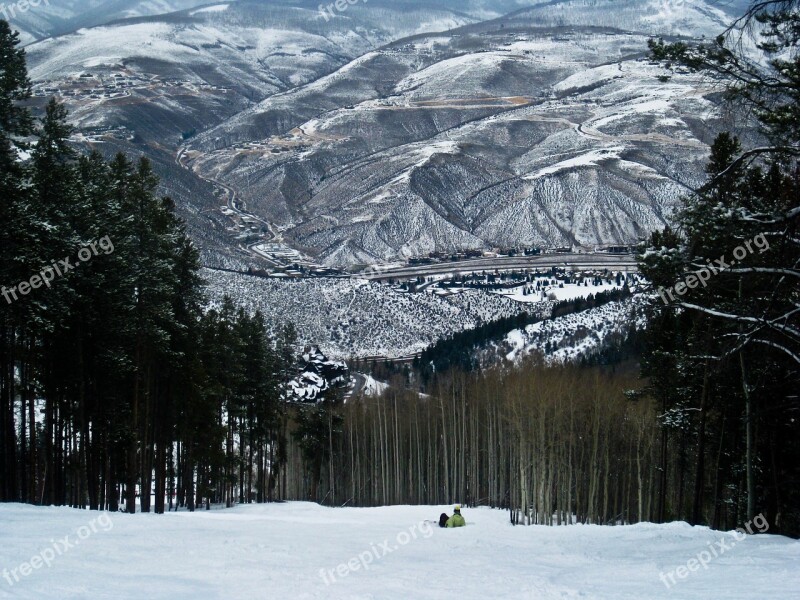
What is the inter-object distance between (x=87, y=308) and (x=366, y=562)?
14.9 m

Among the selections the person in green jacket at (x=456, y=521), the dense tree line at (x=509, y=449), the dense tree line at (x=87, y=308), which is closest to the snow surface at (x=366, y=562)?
the dense tree line at (x=87, y=308)

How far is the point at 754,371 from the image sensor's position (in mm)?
23953

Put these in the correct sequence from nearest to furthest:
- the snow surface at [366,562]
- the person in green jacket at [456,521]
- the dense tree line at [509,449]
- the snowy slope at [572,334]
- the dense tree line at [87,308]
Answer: the snow surface at [366,562]
the dense tree line at [87,308]
the person in green jacket at [456,521]
the dense tree line at [509,449]
the snowy slope at [572,334]

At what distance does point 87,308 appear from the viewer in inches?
1098

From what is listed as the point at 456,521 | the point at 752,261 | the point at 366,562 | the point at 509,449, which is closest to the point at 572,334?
the point at 509,449

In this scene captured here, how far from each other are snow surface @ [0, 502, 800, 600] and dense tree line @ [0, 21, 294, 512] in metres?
6.47

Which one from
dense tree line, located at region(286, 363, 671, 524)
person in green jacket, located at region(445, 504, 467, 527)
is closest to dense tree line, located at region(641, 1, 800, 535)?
person in green jacket, located at region(445, 504, 467, 527)

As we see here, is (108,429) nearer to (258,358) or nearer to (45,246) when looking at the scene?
(45,246)

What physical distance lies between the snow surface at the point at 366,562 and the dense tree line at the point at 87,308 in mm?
6474

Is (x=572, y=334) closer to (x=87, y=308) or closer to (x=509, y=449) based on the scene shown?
(x=509, y=449)

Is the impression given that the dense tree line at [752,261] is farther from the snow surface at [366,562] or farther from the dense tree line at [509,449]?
the dense tree line at [509,449]

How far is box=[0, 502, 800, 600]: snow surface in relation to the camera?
43.3 ft

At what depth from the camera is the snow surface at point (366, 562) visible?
13.2 metres

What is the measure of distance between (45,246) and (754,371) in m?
20.2
